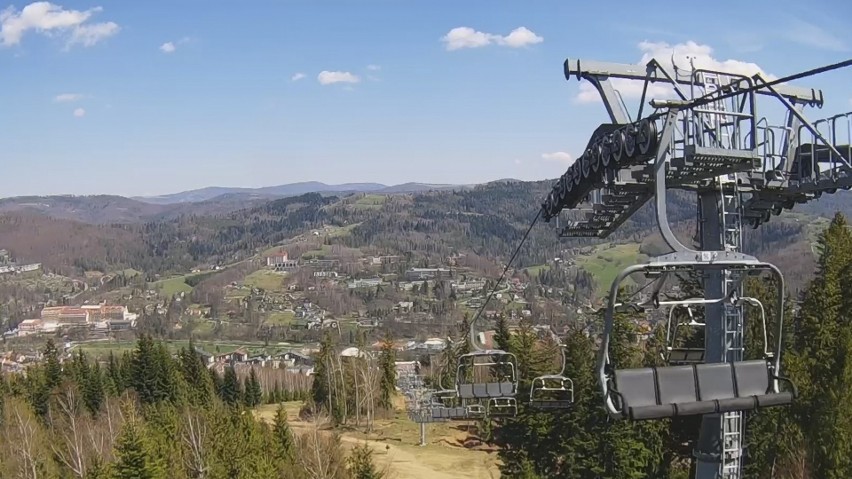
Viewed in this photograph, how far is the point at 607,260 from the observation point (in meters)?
147

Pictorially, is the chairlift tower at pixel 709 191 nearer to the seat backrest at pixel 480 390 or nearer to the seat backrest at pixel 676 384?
the seat backrest at pixel 676 384

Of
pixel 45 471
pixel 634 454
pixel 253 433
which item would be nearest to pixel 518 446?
pixel 634 454

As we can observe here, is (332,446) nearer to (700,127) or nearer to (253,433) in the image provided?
(253,433)

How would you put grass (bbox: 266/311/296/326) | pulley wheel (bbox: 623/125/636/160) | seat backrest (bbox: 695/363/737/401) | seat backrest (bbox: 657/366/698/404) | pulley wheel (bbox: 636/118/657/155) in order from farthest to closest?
grass (bbox: 266/311/296/326) → pulley wheel (bbox: 623/125/636/160) → pulley wheel (bbox: 636/118/657/155) → seat backrest (bbox: 695/363/737/401) → seat backrest (bbox: 657/366/698/404)

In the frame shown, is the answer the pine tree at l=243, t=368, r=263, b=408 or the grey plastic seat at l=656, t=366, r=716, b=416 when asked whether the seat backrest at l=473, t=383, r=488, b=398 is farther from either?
the pine tree at l=243, t=368, r=263, b=408

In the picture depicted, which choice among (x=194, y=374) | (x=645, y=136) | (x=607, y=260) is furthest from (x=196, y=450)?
(x=607, y=260)

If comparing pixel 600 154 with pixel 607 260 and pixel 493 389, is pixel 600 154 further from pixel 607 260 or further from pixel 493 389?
pixel 607 260

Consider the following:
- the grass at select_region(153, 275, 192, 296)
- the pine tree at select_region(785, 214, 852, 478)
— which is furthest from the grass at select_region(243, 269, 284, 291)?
the pine tree at select_region(785, 214, 852, 478)

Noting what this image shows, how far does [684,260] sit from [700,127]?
227cm

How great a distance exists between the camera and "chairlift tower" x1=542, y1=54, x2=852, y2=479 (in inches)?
251

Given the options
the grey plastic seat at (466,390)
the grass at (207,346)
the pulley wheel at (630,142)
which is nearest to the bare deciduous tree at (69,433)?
the grey plastic seat at (466,390)

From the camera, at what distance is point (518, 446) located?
1009 inches

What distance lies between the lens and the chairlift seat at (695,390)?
243 inches

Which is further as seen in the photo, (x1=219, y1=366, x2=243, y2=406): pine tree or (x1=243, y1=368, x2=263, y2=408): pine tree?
(x1=243, y1=368, x2=263, y2=408): pine tree
